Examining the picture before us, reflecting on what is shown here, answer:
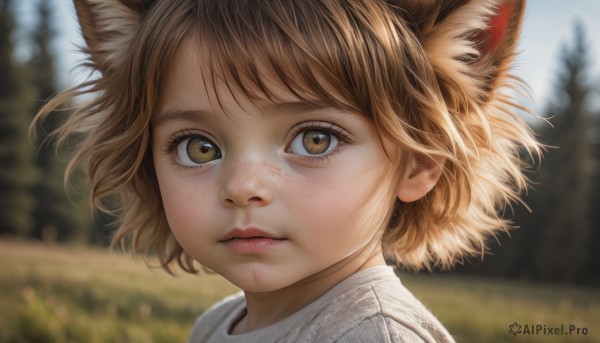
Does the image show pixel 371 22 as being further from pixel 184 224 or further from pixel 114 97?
pixel 114 97

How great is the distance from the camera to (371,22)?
1.81m

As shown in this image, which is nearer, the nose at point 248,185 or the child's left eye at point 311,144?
the nose at point 248,185

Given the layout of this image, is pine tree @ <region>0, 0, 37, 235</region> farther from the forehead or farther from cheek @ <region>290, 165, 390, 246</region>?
cheek @ <region>290, 165, 390, 246</region>

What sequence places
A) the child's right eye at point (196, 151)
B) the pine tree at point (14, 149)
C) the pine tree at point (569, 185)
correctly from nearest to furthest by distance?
the child's right eye at point (196, 151) → the pine tree at point (569, 185) → the pine tree at point (14, 149)

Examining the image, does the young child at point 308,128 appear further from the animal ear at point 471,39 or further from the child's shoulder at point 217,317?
the child's shoulder at point 217,317

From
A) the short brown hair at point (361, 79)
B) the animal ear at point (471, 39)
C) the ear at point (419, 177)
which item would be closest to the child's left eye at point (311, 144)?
the short brown hair at point (361, 79)

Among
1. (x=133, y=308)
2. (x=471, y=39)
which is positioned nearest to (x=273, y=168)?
(x=471, y=39)

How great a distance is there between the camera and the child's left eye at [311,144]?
5.69 feet

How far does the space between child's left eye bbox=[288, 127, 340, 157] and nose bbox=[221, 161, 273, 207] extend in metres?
0.12

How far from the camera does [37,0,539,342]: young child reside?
169cm

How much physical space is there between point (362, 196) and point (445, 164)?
50 cm

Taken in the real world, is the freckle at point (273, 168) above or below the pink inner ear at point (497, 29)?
below

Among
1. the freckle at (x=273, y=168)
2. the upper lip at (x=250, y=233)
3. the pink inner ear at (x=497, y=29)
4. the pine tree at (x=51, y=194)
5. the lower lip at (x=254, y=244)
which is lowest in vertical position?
the pine tree at (x=51, y=194)

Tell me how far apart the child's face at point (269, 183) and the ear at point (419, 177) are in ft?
0.53
